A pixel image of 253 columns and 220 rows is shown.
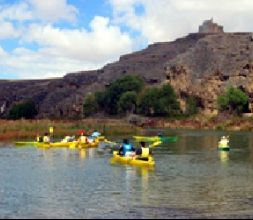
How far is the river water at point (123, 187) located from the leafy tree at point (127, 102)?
134575 mm

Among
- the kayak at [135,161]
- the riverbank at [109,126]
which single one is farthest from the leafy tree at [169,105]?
the kayak at [135,161]

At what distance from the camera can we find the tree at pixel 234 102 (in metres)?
171

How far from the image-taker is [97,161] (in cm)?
5209

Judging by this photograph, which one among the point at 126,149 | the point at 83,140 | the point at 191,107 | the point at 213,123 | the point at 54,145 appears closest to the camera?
the point at 126,149

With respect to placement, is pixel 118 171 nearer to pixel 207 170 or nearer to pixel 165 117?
pixel 207 170

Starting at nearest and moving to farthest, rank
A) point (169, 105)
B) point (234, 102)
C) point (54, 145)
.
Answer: point (54, 145) < point (234, 102) < point (169, 105)

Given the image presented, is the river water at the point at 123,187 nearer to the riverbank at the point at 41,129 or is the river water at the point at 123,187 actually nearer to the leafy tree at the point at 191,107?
the riverbank at the point at 41,129

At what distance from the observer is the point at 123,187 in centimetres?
3525

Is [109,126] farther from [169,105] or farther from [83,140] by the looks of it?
[169,105]

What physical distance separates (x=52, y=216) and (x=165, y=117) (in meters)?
152

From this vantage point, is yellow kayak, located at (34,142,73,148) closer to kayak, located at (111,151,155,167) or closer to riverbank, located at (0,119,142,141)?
riverbank, located at (0,119,142,141)

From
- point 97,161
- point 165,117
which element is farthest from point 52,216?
point 165,117

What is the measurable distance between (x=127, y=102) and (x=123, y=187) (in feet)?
511

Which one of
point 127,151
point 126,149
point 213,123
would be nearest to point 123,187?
point 127,151
